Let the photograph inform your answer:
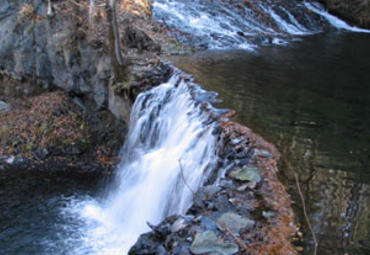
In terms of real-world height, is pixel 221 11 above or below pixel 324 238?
above

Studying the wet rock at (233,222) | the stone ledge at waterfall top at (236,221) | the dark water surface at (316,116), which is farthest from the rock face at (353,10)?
the wet rock at (233,222)

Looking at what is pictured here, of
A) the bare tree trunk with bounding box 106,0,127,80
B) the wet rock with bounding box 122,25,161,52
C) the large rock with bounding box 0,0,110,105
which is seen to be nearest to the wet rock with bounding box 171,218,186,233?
the bare tree trunk with bounding box 106,0,127,80

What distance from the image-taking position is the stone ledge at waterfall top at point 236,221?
3.81m

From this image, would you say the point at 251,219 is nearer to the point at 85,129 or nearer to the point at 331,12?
the point at 85,129

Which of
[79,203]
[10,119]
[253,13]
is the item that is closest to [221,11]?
[253,13]

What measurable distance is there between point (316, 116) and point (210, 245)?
521 centimetres

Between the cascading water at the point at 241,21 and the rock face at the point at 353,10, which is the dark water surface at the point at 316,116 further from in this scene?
the rock face at the point at 353,10

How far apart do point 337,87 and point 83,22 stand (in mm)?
9114

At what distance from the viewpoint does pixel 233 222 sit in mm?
4172

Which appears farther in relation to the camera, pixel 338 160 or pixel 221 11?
pixel 221 11

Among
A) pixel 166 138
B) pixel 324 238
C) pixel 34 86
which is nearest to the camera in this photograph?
pixel 324 238

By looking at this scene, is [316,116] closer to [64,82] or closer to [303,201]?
[303,201]

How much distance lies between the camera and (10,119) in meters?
13.4

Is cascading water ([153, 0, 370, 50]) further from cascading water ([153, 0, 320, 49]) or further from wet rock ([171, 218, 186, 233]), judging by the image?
wet rock ([171, 218, 186, 233])
